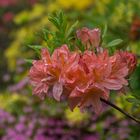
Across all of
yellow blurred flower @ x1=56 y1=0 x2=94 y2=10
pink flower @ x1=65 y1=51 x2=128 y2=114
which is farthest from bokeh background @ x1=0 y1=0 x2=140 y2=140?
pink flower @ x1=65 y1=51 x2=128 y2=114

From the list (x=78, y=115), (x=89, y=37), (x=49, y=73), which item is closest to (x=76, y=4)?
(x=78, y=115)

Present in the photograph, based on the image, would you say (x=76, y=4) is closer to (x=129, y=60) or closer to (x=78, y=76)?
(x=129, y=60)

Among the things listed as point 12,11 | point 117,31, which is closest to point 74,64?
point 117,31

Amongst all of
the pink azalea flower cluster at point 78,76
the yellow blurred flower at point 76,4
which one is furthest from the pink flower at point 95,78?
the yellow blurred flower at point 76,4

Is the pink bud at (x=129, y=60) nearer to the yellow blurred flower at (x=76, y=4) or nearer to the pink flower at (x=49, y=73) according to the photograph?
the pink flower at (x=49, y=73)

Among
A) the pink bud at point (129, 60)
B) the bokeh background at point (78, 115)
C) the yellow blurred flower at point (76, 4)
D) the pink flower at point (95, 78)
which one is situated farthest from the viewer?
the yellow blurred flower at point (76, 4)
